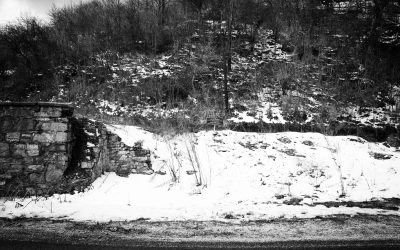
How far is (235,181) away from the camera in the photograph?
7430 mm

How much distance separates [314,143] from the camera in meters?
8.95

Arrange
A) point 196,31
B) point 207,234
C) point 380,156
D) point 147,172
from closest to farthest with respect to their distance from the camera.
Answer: point 207,234 → point 147,172 → point 380,156 → point 196,31

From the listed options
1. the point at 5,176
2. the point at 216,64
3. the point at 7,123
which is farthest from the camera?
the point at 216,64

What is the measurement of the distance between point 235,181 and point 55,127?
450 cm

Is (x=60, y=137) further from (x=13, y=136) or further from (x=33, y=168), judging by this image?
(x=13, y=136)

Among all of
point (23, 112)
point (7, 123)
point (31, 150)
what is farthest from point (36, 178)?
point (23, 112)

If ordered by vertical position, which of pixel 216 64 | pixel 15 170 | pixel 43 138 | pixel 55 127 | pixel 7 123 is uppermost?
pixel 216 64

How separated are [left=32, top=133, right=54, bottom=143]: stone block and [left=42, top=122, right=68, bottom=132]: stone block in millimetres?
141

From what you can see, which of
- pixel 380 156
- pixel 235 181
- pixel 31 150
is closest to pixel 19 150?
pixel 31 150

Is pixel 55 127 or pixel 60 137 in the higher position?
pixel 55 127

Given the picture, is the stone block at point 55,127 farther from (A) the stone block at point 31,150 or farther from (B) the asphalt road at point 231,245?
(B) the asphalt road at point 231,245

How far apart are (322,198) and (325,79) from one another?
317 inches

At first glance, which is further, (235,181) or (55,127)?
(235,181)

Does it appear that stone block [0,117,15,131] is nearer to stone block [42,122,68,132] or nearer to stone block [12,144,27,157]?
stone block [12,144,27,157]
